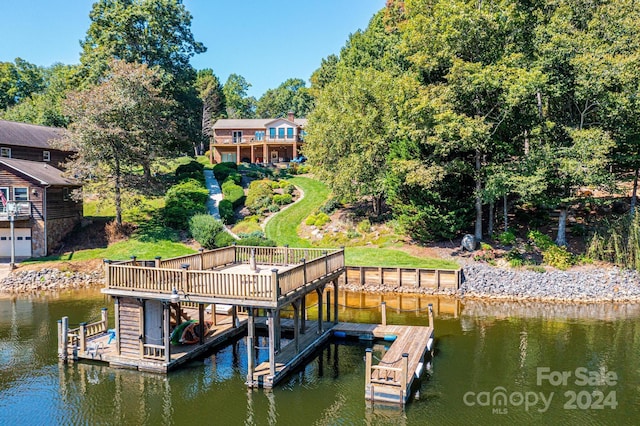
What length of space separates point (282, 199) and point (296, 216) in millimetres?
4538

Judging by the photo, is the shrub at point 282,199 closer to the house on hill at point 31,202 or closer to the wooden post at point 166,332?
the house on hill at point 31,202

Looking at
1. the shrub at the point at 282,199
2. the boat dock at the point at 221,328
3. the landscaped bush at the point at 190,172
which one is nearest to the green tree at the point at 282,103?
the landscaped bush at the point at 190,172

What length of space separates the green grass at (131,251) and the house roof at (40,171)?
18.5ft

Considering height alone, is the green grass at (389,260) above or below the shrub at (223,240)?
below

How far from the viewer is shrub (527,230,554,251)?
92.9ft

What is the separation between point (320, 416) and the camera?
1236cm

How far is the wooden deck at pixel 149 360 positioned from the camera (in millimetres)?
15281

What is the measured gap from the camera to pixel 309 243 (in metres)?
35.2

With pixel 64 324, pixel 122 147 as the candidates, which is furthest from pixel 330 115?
pixel 64 324

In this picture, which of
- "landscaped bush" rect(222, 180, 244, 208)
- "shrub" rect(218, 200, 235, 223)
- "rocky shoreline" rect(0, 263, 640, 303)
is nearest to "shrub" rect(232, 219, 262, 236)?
"shrub" rect(218, 200, 235, 223)

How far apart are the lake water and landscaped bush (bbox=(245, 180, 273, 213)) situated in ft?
79.7

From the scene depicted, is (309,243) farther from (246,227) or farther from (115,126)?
(115,126)

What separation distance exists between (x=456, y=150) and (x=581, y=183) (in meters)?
7.72

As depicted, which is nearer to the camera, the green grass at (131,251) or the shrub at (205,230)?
the green grass at (131,251)
